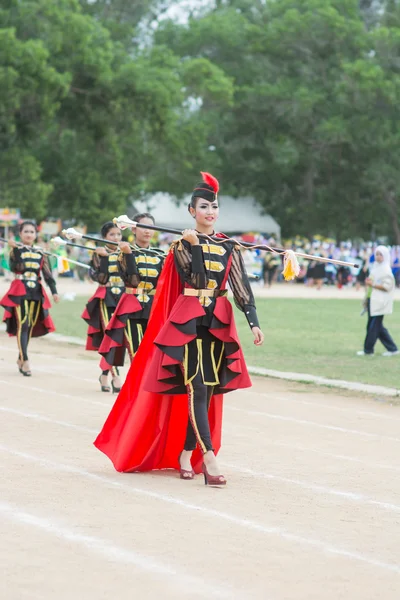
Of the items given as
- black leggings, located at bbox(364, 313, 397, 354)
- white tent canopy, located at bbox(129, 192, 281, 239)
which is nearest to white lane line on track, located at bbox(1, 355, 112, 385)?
black leggings, located at bbox(364, 313, 397, 354)

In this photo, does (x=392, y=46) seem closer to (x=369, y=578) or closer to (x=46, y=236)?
(x=46, y=236)

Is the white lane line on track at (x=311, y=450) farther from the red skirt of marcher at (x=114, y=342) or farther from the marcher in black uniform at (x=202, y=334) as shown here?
the red skirt of marcher at (x=114, y=342)

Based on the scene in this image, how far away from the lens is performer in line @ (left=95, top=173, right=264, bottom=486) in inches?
309

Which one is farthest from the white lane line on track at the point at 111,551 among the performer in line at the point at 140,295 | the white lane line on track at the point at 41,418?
the performer in line at the point at 140,295

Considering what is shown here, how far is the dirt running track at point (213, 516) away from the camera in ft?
17.6

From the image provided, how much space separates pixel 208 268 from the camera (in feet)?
25.9

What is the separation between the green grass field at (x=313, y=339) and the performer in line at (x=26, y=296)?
11.9 feet

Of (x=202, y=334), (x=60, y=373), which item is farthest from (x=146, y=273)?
(x=202, y=334)

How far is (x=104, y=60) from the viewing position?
49125 millimetres

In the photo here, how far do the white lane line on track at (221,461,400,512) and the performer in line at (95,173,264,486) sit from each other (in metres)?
0.43

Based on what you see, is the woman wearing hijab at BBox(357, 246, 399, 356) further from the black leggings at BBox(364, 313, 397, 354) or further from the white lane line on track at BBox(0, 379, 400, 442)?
the white lane line on track at BBox(0, 379, 400, 442)

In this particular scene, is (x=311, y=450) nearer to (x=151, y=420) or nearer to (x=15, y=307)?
(x=151, y=420)

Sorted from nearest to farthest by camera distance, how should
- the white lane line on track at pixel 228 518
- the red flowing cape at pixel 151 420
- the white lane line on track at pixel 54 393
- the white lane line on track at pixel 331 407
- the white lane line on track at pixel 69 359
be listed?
the white lane line on track at pixel 228 518, the red flowing cape at pixel 151 420, the white lane line on track at pixel 331 407, the white lane line on track at pixel 54 393, the white lane line on track at pixel 69 359

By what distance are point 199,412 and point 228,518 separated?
47.2 inches
